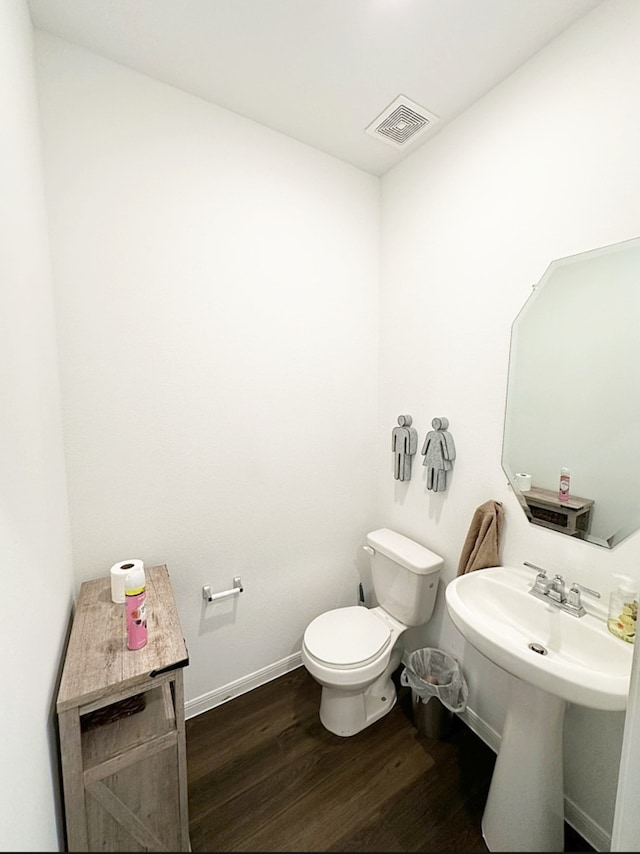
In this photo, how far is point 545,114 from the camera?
4.10 ft

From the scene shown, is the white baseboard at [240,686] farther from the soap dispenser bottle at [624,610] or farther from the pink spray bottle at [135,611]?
the soap dispenser bottle at [624,610]

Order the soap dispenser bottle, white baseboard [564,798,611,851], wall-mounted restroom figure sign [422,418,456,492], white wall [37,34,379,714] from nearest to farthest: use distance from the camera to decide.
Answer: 1. the soap dispenser bottle
2. white baseboard [564,798,611,851]
3. white wall [37,34,379,714]
4. wall-mounted restroom figure sign [422,418,456,492]

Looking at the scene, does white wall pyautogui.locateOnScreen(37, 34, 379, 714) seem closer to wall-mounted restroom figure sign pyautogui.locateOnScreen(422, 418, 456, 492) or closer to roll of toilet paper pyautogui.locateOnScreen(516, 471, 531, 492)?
wall-mounted restroom figure sign pyautogui.locateOnScreen(422, 418, 456, 492)

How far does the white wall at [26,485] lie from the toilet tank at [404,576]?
1341mm

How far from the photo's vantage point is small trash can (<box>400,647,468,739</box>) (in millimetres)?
1538

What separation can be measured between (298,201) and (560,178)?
1.09m

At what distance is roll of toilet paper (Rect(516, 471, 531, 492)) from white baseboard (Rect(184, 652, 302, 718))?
148 cm

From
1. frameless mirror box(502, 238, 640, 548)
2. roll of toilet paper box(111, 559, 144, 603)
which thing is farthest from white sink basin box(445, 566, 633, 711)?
roll of toilet paper box(111, 559, 144, 603)

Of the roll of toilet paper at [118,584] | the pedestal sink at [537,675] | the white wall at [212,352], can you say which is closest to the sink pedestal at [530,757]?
the pedestal sink at [537,675]

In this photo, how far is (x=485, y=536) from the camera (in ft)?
4.73

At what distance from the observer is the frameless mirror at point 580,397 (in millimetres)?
1113

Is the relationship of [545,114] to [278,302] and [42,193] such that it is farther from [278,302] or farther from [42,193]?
[42,193]

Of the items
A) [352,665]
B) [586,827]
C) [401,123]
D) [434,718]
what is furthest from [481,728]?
[401,123]

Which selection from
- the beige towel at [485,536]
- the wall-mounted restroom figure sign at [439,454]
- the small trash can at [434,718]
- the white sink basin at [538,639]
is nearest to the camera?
the white sink basin at [538,639]
